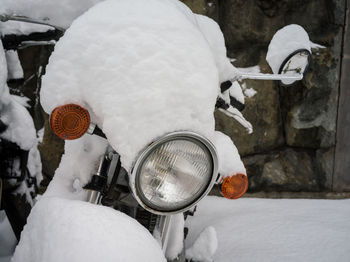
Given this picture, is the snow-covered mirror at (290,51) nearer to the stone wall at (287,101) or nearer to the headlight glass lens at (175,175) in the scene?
the headlight glass lens at (175,175)

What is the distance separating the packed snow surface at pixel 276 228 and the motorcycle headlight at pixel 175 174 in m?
0.77

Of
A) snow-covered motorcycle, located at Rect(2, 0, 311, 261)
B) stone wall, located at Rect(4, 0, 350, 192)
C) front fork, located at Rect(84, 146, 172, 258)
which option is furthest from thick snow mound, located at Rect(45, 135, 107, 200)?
stone wall, located at Rect(4, 0, 350, 192)

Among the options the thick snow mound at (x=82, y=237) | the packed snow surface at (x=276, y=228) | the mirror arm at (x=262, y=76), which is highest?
the mirror arm at (x=262, y=76)

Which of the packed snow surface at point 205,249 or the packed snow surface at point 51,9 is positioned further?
the packed snow surface at point 205,249

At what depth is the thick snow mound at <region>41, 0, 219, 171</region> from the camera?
0.62 meters

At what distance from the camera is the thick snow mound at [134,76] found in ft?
2.05

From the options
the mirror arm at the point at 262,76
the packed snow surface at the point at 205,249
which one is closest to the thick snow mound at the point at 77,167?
the mirror arm at the point at 262,76

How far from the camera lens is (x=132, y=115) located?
62 cm

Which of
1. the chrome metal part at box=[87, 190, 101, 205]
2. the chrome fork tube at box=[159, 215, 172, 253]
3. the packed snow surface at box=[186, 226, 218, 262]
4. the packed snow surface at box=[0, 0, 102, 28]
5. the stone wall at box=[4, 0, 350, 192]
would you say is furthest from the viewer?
the stone wall at box=[4, 0, 350, 192]

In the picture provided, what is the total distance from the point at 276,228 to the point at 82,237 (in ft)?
5.60

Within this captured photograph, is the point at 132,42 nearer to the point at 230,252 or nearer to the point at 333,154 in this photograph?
the point at 230,252

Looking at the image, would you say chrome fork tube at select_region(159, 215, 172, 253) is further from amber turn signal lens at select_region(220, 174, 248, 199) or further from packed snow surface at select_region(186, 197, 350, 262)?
packed snow surface at select_region(186, 197, 350, 262)

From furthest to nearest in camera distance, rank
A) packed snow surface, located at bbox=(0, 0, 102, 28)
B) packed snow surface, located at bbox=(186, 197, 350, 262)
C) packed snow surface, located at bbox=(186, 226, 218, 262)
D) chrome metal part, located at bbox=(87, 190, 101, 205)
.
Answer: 1. packed snow surface, located at bbox=(186, 197, 350, 262)
2. packed snow surface, located at bbox=(186, 226, 218, 262)
3. packed snow surface, located at bbox=(0, 0, 102, 28)
4. chrome metal part, located at bbox=(87, 190, 101, 205)

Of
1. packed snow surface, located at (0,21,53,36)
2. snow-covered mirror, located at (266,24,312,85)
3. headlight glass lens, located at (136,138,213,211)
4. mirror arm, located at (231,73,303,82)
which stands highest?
packed snow surface, located at (0,21,53,36)
